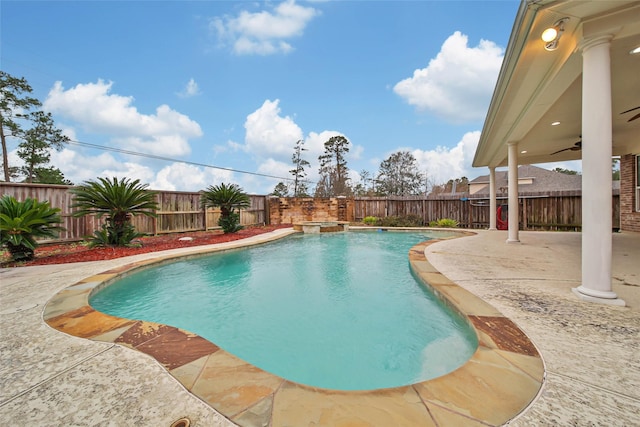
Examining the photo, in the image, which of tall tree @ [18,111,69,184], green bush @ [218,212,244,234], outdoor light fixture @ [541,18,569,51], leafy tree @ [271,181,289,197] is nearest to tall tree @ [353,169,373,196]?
leafy tree @ [271,181,289,197]

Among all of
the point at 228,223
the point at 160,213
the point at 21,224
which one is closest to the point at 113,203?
the point at 21,224

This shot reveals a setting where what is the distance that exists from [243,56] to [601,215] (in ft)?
37.8

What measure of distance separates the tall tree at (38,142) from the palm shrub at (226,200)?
10673 mm

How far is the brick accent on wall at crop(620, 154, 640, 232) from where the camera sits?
7496 millimetres

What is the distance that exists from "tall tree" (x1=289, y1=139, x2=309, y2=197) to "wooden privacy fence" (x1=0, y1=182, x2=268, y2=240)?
424 inches

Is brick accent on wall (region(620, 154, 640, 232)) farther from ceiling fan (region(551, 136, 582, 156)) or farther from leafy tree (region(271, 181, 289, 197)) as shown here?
leafy tree (region(271, 181, 289, 197))

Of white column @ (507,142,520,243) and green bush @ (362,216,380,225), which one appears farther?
green bush @ (362,216,380,225)

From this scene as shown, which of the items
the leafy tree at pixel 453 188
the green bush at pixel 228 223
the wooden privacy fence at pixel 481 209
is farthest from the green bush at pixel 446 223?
the leafy tree at pixel 453 188

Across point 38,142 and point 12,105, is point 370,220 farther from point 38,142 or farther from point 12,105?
point 12,105

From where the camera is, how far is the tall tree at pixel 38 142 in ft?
41.3

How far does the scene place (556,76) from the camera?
10.4 feet

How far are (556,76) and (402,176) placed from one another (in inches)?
911

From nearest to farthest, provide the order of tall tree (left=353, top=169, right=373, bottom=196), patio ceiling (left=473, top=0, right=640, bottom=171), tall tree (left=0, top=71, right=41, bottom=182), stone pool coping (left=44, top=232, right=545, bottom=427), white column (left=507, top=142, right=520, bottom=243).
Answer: stone pool coping (left=44, top=232, right=545, bottom=427) → patio ceiling (left=473, top=0, right=640, bottom=171) → white column (left=507, top=142, right=520, bottom=243) → tall tree (left=0, top=71, right=41, bottom=182) → tall tree (left=353, top=169, right=373, bottom=196)

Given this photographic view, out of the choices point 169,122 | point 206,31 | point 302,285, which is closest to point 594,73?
point 302,285
